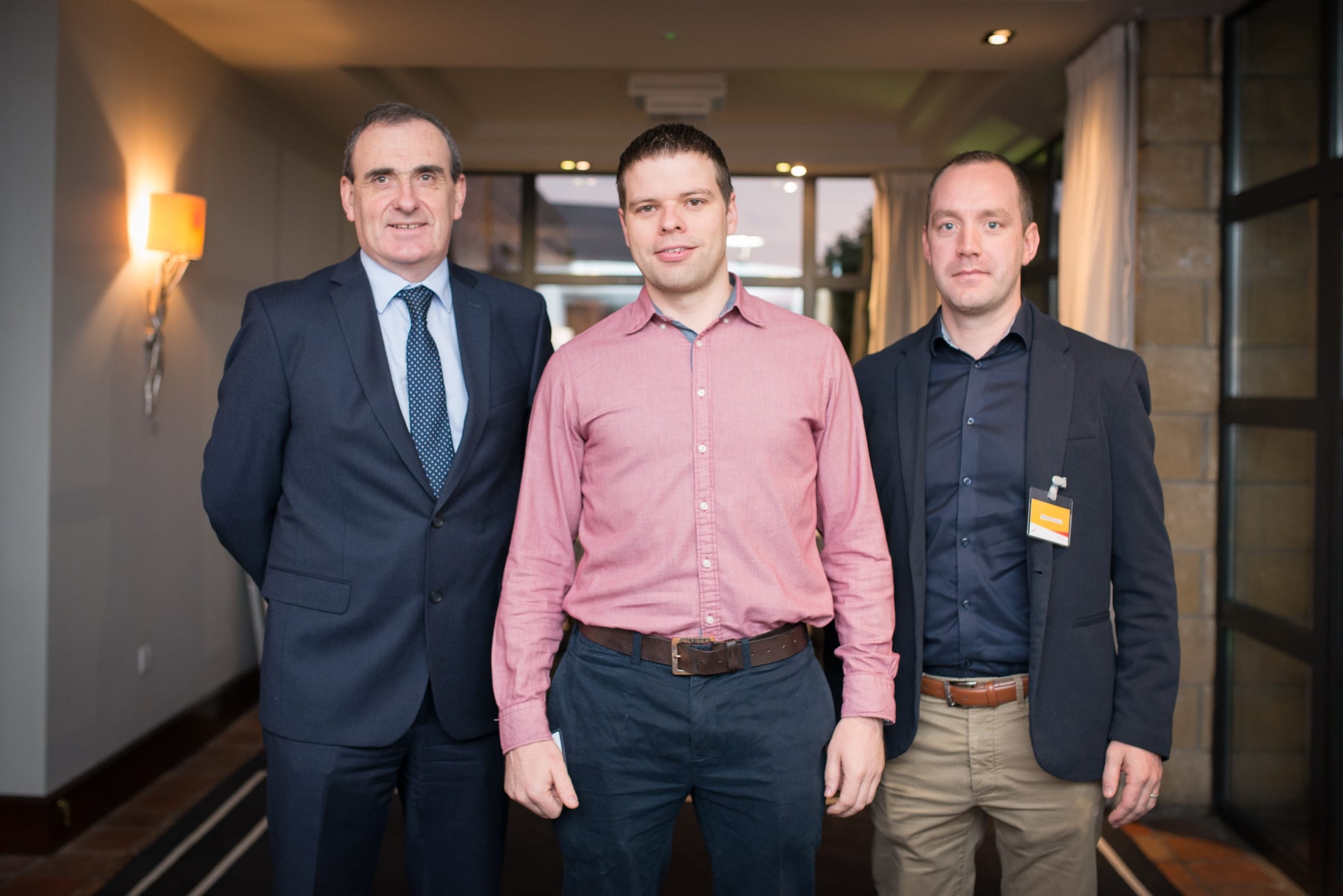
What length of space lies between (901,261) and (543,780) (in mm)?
6568

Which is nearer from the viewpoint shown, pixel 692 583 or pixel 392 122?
pixel 692 583

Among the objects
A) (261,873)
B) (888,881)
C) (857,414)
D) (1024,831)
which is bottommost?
(261,873)

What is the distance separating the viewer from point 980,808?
1970mm

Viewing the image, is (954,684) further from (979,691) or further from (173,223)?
(173,223)

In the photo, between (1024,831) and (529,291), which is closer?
(1024,831)

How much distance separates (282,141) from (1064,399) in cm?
489

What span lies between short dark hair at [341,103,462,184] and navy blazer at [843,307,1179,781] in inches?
41.4

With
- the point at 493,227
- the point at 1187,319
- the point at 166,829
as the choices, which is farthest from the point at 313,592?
the point at 493,227

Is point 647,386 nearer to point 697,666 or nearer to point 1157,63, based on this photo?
point 697,666

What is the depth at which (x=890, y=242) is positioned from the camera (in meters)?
7.59

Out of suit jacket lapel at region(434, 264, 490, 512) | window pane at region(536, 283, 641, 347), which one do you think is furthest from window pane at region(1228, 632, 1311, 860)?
window pane at region(536, 283, 641, 347)

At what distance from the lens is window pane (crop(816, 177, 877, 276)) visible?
813 cm

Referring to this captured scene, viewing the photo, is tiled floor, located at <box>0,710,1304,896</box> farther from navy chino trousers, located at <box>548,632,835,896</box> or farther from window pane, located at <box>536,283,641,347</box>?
window pane, located at <box>536,283,641,347</box>

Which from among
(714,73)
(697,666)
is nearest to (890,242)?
(714,73)
